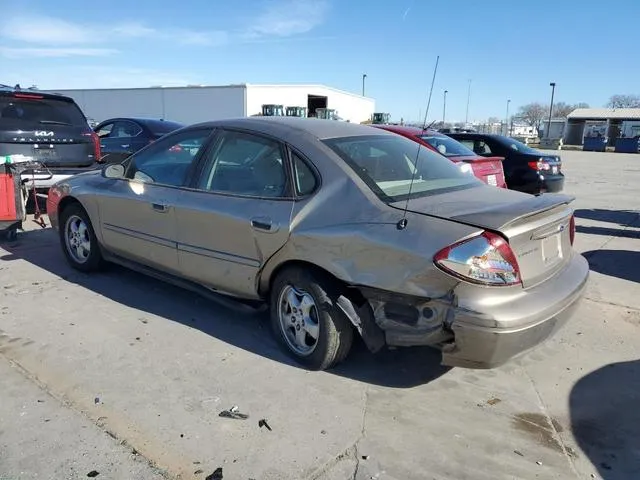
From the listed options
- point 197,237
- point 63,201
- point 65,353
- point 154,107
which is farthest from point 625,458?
point 154,107

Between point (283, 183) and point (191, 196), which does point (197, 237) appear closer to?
point (191, 196)

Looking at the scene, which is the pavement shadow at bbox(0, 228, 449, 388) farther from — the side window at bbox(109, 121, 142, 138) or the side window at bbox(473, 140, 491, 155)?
the side window at bbox(473, 140, 491, 155)

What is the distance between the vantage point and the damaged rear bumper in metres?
2.89

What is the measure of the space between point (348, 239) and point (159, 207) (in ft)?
6.48

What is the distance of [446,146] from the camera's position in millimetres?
8359

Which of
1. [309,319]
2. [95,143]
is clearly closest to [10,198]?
[95,143]

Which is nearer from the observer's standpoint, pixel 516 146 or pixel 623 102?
pixel 516 146

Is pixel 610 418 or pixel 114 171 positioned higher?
pixel 114 171

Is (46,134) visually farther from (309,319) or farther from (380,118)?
(380,118)

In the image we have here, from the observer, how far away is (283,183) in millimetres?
3756

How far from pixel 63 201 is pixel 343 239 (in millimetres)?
3772

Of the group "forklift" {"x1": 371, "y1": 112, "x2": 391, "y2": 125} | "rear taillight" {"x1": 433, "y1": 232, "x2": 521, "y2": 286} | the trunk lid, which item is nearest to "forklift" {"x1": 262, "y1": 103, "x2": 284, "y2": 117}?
"forklift" {"x1": 371, "y1": 112, "x2": 391, "y2": 125}

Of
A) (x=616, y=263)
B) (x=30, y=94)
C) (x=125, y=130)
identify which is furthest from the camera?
(x=125, y=130)

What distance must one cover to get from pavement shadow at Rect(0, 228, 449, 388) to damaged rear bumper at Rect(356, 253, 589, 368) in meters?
0.59
